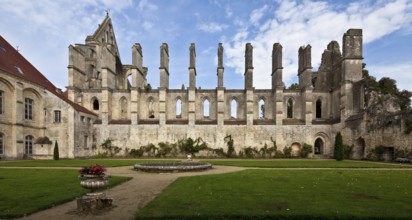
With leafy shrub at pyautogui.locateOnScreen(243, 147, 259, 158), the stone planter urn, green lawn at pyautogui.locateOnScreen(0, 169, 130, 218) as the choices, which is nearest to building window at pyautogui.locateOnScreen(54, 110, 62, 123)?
green lawn at pyautogui.locateOnScreen(0, 169, 130, 218)

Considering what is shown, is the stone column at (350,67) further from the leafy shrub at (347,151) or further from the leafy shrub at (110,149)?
the leafy shrub at (110,149)

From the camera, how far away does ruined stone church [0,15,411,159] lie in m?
29.6

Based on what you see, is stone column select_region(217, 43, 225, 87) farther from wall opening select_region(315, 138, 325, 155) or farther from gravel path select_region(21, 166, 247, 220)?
gravel path select_region(21, 166, 247, 220)

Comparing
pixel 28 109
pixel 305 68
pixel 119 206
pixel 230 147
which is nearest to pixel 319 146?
pixel 305 68

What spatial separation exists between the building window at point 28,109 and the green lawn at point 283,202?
26.8 metres

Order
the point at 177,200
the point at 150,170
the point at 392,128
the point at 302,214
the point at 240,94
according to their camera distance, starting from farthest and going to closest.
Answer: the point at 240,94, the point at 392,128, the point at 150,170, the point at 177,200, the point at 302,214

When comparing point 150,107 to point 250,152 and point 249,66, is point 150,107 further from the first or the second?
point 250,152

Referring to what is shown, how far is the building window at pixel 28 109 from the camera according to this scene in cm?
2958

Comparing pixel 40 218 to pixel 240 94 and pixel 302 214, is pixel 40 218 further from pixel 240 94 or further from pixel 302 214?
pixel 240 94

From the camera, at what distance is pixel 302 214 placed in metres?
6.62

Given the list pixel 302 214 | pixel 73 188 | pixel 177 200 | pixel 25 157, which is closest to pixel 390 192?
pixel 302 214

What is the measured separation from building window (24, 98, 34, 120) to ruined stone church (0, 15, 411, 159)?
11 centimetres

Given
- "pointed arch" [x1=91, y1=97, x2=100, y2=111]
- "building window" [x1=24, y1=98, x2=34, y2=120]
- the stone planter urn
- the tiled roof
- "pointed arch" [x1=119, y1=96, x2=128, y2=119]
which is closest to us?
the stone planter urn

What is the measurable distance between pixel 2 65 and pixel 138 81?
15448 mm
